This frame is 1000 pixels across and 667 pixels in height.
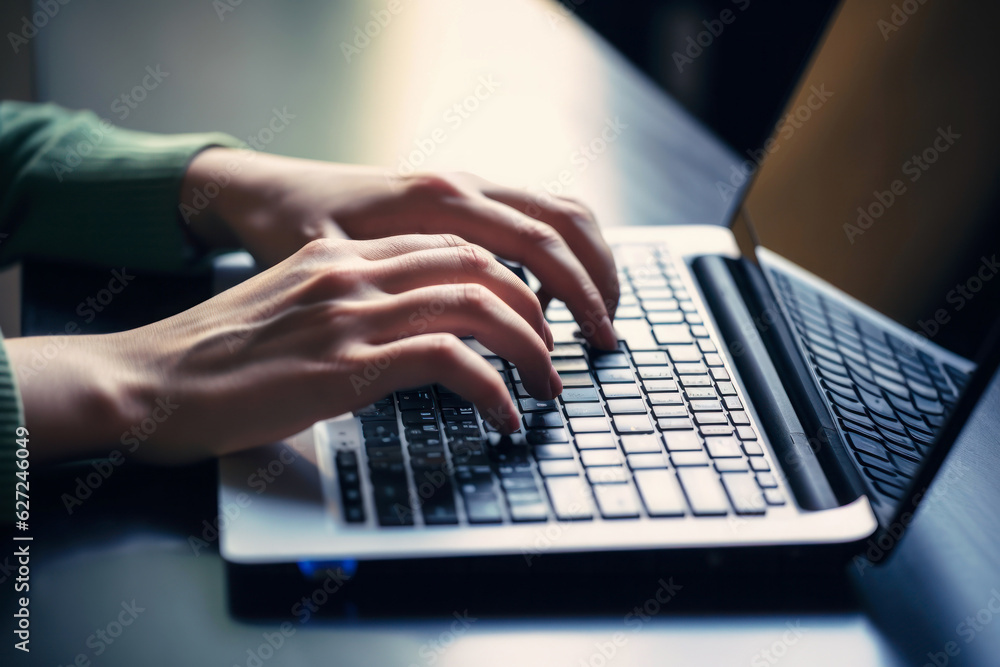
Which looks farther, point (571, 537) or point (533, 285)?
point (533, 285)

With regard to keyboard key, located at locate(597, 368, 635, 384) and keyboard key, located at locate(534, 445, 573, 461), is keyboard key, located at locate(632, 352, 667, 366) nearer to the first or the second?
keyboard key, located at locate(597, 368, 635, 384)

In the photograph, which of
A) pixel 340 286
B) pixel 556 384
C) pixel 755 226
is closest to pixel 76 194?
pixel 340 286

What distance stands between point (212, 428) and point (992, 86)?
2.03 ft

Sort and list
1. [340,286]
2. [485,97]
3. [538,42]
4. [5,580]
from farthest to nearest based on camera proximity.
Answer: [538,42], [485,97], [340,286], [5,580]

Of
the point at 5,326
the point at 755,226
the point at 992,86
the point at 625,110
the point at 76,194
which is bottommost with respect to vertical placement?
the point at 5,326

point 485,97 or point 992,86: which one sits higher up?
point 992,86

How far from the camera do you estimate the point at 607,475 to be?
54 centimetres

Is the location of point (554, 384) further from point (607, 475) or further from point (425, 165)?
point (425, 165)

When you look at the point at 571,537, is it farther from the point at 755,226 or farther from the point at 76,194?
the point at 76,194

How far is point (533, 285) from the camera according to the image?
0.79 meters

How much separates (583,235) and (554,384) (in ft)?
0.66

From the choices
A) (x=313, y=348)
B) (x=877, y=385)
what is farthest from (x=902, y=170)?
(x=313, y=348)

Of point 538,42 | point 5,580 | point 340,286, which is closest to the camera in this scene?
point 5,580

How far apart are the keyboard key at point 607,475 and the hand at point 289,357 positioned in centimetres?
6
